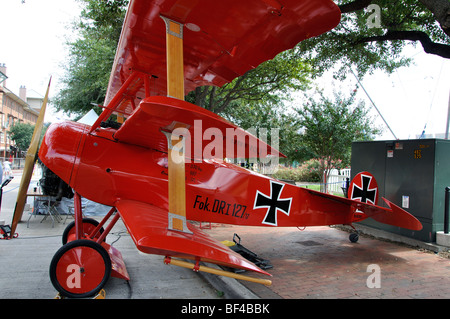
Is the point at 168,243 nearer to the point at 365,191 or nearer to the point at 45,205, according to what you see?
the point at 365,191

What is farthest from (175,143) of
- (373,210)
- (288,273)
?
(373,210)

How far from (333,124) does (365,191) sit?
5631 millimetres

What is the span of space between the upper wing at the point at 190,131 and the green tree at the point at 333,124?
8518 millimetres

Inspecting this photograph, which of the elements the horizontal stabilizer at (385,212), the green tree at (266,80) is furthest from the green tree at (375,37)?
the horizontal stabilizer at (385,212)

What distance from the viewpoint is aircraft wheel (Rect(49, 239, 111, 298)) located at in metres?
3.34

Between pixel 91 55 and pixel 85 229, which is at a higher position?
pixel 91 55

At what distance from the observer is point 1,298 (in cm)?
341

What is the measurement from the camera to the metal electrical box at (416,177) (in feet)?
19.2

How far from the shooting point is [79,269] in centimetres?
338

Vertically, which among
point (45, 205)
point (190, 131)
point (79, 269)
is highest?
point (190, 131)

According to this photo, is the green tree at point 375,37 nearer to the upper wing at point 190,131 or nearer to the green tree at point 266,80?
Answer: the green tree at point 266,80

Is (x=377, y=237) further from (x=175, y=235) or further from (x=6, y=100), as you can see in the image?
(x=6, y=100)

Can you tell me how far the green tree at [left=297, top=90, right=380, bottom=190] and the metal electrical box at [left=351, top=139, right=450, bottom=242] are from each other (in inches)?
153
